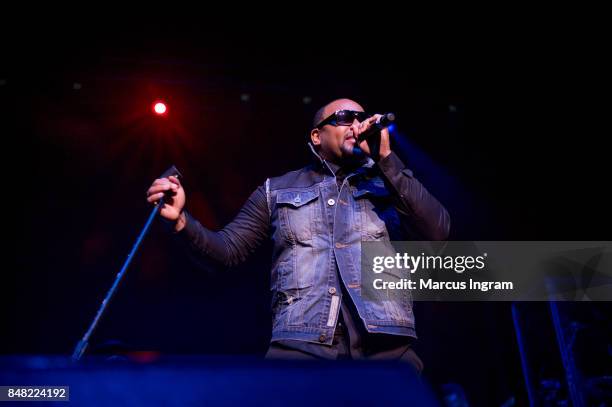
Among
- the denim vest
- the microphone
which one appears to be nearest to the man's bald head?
the denim vest

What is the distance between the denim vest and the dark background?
152 cm

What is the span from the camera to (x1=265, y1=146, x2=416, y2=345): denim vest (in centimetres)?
200

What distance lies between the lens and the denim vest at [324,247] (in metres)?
2.00

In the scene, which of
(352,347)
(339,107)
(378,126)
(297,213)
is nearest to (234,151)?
(339,107)

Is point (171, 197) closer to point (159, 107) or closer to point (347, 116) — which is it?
point (347, 116)

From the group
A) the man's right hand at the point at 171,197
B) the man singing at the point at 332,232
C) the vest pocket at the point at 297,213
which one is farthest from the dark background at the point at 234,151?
the man's right hand at the point at 171,197

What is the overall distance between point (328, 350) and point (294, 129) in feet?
7.67

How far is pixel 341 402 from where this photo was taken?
0.66 m

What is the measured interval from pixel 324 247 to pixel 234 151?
2.01 meters

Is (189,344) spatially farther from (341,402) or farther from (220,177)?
(341,402)

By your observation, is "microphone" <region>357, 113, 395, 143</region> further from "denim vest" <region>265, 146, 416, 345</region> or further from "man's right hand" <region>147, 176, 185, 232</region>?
"man's right hand" <region>147, 176, 185, 232</region>

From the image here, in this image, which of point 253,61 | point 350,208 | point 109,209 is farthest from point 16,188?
point 350,208

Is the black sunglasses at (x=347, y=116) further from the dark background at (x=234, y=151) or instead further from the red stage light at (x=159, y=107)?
the red stage light at (x=159, y=107)

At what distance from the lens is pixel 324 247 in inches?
85.2
